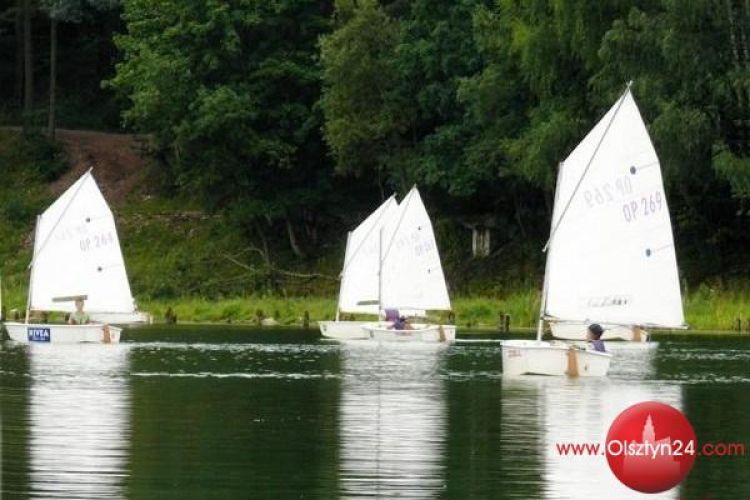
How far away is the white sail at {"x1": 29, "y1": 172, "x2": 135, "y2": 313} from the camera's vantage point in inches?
2881

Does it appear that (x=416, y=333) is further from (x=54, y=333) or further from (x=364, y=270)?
(x=54, y=333)

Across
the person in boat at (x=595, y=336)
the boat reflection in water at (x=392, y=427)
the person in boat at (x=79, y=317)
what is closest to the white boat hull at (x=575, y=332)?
the boat reflection in water at (x=392, y=427)

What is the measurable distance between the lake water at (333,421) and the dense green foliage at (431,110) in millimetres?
15379

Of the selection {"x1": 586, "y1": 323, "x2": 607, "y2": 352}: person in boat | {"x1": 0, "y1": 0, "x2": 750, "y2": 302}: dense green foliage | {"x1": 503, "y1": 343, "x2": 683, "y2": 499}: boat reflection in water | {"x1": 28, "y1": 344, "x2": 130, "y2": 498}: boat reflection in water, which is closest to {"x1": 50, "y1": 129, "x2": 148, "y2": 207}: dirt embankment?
Result: {"x1": 0, "y1": 0, "x2": 750, "y2": 302}: dense green foliage

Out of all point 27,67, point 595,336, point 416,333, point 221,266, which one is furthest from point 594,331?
point 27,67

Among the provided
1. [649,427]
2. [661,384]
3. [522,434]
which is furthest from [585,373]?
[649,427]

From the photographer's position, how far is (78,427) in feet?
124

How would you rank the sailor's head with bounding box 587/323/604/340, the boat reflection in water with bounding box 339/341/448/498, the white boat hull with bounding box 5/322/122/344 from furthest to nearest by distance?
the white boat hull with bounding box 5/322/122/344 < the sailor's head with bounding box 587/323/604/340 < the boat reflection in water with bounding box 339/341/448/498

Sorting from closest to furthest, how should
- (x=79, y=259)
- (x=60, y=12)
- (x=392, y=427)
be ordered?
(x=392, y=427) < (x=79, y=259) < (x=60, y=12)

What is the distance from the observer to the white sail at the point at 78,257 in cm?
7319

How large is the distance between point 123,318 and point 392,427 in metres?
39.0

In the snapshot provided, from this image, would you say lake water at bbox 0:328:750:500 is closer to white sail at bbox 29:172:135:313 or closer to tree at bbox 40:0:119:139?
white sail at bbox 29:172:135:313

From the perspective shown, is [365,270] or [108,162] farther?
[108,162]

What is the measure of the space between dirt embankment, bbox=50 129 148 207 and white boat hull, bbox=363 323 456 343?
34.4 metres
